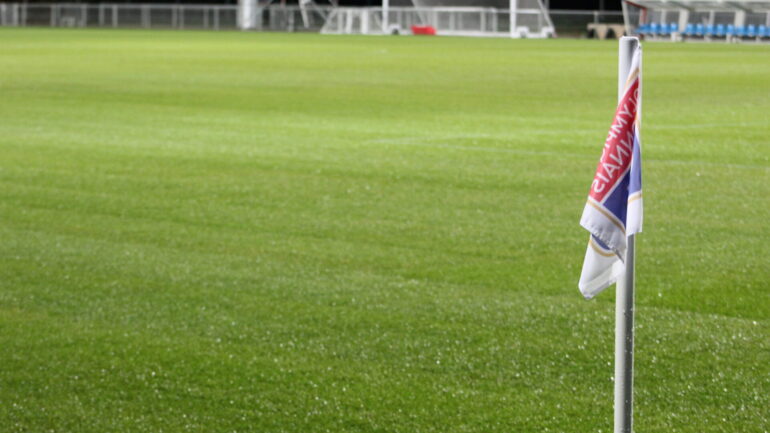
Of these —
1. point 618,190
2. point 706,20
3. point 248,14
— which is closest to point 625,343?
point 618,190

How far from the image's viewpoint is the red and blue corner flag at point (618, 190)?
3930 mm

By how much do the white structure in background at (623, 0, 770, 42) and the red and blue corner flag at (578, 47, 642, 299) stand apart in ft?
164

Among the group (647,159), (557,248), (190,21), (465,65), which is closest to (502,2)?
(190,21)

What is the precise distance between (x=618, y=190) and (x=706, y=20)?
5446 centimetres

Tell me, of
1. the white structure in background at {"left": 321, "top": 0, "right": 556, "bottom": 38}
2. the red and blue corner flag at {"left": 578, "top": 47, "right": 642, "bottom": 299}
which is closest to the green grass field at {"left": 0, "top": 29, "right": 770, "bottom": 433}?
the red and blue corner flag at {"left": 578, "top": 47, "right": 642, "bottom": 299}

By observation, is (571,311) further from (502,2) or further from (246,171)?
(502,2)

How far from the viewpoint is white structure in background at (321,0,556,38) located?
6378cm

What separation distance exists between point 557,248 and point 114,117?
1125 centimetres

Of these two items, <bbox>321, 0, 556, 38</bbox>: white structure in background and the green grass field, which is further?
<bbox>321, 0, 556, 38</bbox>: white structure in background

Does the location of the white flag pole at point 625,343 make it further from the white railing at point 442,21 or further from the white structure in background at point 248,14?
the white structure in background at point 248,14

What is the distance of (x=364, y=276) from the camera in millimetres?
8406

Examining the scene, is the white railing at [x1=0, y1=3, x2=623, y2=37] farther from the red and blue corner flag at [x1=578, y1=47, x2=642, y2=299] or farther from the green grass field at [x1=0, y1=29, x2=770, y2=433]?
the red and blue corner flag at [x1=578, y1=47, x2=642, y2=299]

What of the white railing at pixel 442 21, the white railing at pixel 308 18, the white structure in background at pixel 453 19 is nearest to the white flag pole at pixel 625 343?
the white structure in background at pixel 453 19

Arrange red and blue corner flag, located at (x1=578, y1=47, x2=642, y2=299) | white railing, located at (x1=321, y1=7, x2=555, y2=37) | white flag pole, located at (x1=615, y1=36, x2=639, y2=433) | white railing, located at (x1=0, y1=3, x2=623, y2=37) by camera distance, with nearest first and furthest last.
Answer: red and blue corner flag, located at (x1=578, y1=47, x2=642, y2=299) → white flag pole, located at (x1=615, y1=36, x2=639, y2=433) → white railing, located at (x1=321, y1=7, x2=555, y2=37) → white railing, located at (x1=0, y1=3, x2=623, y2=37)
